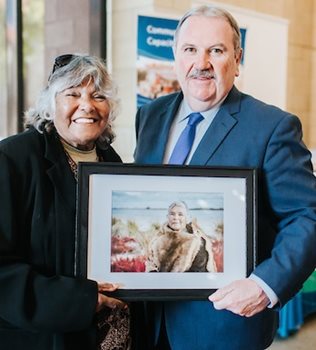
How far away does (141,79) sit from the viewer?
3.64 metres

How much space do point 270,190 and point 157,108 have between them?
505 millimetres

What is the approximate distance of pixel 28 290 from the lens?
1.31 m

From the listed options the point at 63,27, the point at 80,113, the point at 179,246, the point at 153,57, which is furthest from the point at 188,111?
the point at 63,27

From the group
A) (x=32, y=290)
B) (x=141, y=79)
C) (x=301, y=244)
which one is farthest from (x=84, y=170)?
(x=141, y=79)

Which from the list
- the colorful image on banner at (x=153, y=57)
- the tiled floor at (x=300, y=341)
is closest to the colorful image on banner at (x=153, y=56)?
the colorful image on banner at (x=153, y=57)

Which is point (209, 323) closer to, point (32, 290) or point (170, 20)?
point (32, 290)

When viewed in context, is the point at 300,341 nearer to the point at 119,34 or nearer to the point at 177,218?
the point at 119,34

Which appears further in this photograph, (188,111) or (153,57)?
(153,57)

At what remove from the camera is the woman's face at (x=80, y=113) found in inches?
56.7

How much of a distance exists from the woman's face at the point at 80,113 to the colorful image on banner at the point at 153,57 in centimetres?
218

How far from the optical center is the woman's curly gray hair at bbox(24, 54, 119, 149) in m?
1.44

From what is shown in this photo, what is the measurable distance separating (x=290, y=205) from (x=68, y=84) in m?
0.64

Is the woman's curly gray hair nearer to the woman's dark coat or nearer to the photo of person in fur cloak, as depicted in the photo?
the woman's dark coat

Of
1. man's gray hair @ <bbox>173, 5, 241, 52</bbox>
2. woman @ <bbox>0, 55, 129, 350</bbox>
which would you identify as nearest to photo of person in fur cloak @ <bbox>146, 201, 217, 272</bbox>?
woman @ <bbox>0, 55, 129, 350</bbox>
